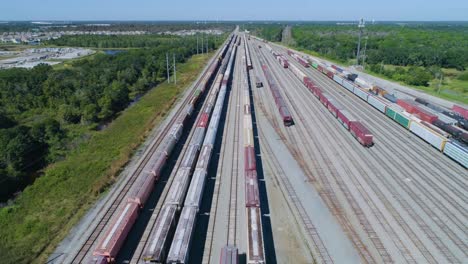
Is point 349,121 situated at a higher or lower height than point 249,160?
higher

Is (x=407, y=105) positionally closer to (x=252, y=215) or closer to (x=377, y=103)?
(x=377, y=103)

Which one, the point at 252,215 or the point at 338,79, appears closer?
the point at 252,215

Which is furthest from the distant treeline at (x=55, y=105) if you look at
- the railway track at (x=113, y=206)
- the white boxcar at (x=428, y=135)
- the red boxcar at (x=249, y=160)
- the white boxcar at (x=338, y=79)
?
the white boxcar at (x=338, y=79)

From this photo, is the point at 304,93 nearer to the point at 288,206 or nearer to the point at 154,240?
the point at 288,206

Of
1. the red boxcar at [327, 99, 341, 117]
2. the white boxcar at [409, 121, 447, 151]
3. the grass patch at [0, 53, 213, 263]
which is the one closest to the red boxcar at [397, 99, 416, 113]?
the white boxcar at [409, 121, 447, 151]

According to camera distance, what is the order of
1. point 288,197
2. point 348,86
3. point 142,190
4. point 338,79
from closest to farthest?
point 142,190
point 288,197
point 348,86
point 338,79

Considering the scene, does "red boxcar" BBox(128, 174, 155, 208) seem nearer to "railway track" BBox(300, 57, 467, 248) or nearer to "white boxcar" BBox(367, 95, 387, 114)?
"railway track" BBox(300, 57, 467, 248)

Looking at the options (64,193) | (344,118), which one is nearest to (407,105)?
(344,118)
